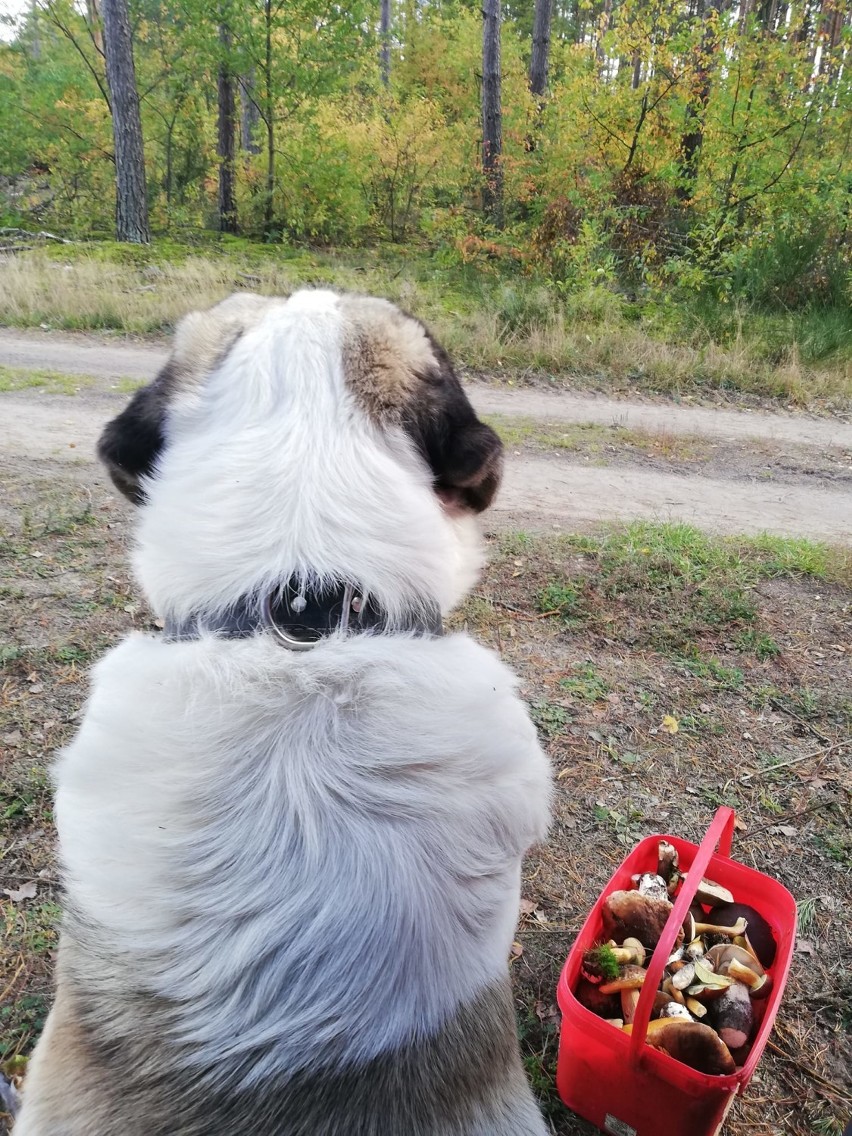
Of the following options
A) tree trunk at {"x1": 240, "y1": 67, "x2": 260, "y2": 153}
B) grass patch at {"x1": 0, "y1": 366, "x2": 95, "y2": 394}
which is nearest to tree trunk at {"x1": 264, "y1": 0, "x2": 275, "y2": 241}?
tree trunk at {"x1": 240, "y1": 67, "x2": 260, "y2": 153}

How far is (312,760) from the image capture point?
4.69ft

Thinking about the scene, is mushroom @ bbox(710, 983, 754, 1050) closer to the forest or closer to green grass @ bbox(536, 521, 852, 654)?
green grass @ bbox(536, 521, 852, 654)

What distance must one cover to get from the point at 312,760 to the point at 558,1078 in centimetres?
145

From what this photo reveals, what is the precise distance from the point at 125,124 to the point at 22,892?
1459 cm

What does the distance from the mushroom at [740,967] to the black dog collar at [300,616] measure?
55.8 inches

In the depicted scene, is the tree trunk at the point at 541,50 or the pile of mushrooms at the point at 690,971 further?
the tree trunk at the point at 541,50

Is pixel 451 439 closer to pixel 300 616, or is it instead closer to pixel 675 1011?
pixel 300 616

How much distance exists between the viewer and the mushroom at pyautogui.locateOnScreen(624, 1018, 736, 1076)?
6.04ft

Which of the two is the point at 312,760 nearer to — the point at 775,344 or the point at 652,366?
the point at 652,366

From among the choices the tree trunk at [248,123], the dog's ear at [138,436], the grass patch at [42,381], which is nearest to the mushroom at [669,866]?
the dog's ear at [138,436]

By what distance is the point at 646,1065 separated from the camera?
6.16 feet

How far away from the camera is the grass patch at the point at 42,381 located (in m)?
7.45

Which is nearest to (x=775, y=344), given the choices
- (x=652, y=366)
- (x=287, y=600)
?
(x=652, y=366)

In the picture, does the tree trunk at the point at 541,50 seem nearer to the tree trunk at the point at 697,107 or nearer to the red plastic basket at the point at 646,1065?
the tree trunk at the point at 697,107
